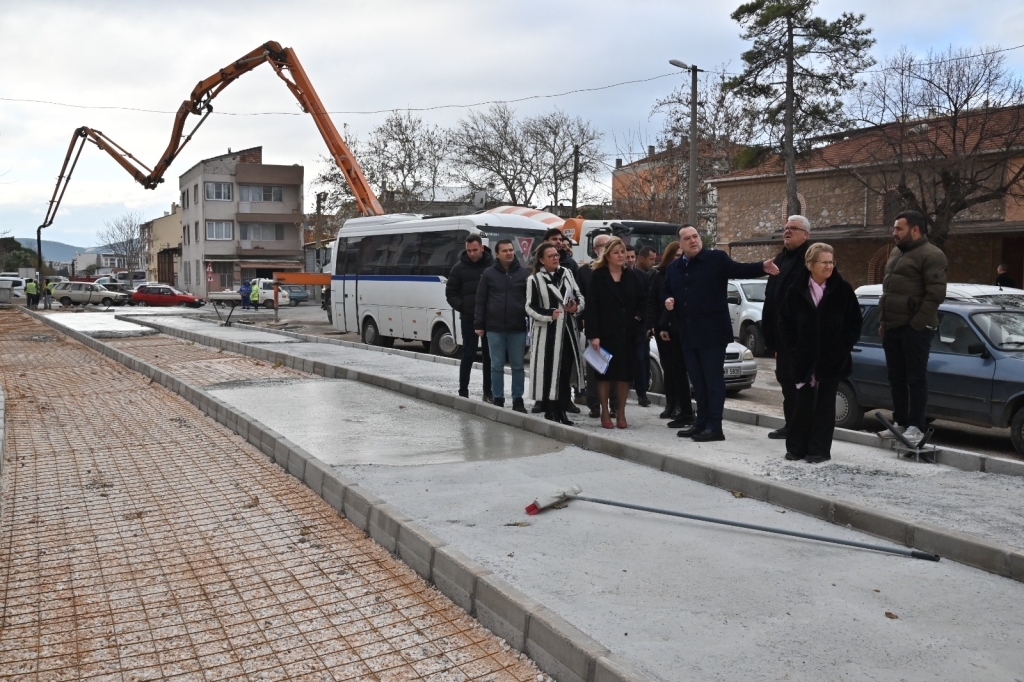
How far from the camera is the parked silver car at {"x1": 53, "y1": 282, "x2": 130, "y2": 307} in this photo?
54.6 metres

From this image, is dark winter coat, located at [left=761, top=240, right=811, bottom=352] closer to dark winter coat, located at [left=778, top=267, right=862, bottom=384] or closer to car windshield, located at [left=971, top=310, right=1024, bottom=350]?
dark winter coat, located at [left=778, top=267, right=862, bottom=384]

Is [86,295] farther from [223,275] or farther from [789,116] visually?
[789,116]

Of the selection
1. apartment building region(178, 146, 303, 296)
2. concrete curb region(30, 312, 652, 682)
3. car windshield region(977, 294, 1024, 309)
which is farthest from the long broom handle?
apartment building region(178, 146, 303, 296)

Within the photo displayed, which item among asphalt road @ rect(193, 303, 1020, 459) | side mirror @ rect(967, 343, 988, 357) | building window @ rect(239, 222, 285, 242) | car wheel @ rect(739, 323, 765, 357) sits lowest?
asphalt road @ rect(193, 303, 1020, 459)

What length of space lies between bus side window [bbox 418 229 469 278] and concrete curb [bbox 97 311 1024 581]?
9.66 metres

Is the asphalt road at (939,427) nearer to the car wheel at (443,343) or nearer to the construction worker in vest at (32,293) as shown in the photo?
the car wheel at (443,343)

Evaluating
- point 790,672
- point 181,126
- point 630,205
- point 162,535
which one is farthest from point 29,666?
point 630,205

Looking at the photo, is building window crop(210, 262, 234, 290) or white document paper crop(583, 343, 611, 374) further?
building window crop(210, 262, 234, 290)

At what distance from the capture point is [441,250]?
1980 cm

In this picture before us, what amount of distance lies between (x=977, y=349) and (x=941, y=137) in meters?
21.6

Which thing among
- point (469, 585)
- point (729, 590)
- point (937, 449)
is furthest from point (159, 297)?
point (729, 590)

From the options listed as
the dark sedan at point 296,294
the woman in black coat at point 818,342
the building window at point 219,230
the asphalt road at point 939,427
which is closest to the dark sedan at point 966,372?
the asphalt road at point 939,427

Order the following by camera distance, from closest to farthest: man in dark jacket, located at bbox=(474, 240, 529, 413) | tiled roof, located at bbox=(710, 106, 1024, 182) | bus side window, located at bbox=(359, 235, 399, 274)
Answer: man in dark jacket, located at bbox=(474, 240, 529, 413) < bus side window, located at bbox=(359, 235, 399, 274) < tiled roof, located at bbox=(710, 106, 1024, 182)

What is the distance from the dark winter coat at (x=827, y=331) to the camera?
23.1ft
